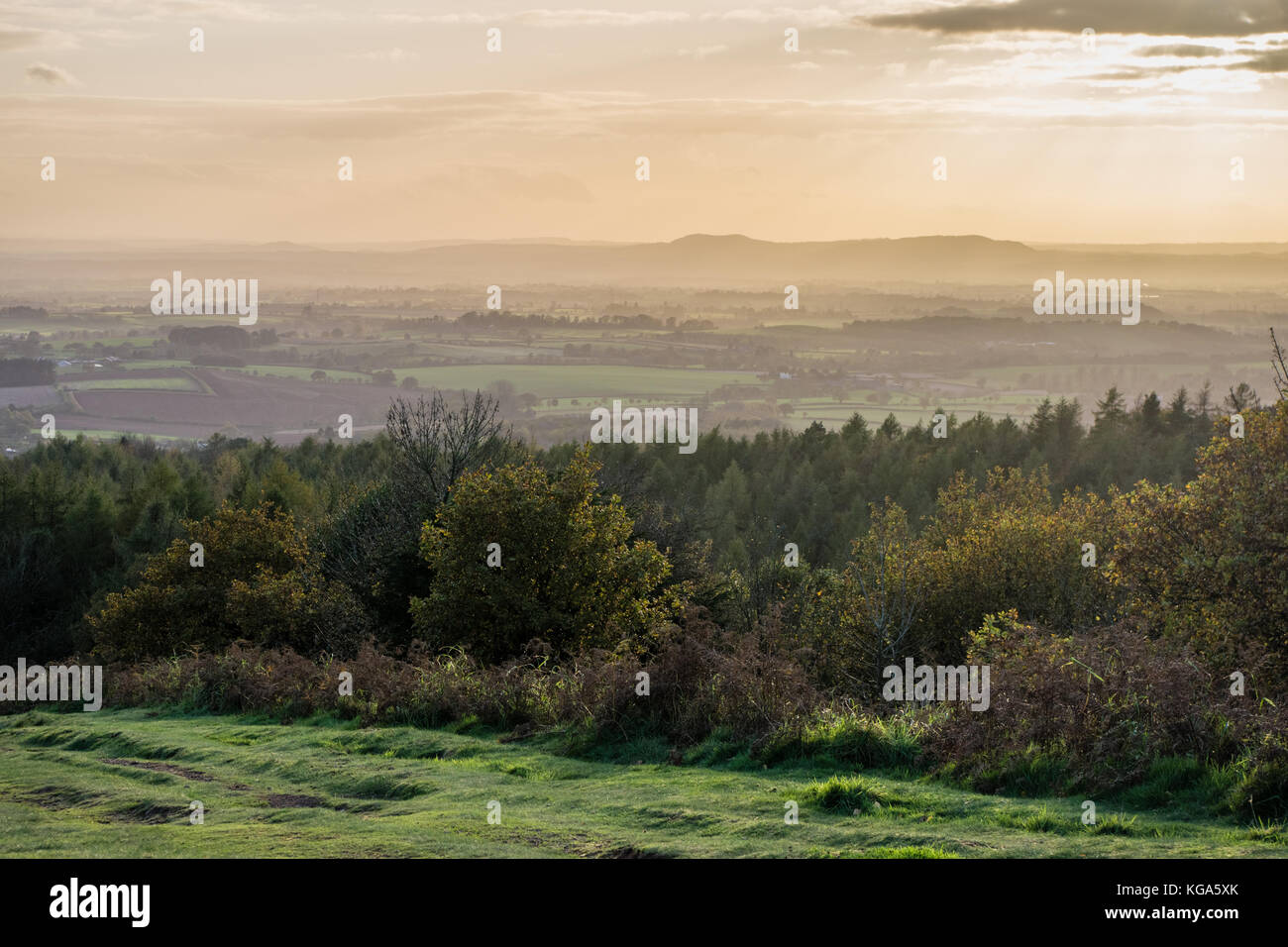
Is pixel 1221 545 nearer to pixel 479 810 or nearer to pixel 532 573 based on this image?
pixel 479 810

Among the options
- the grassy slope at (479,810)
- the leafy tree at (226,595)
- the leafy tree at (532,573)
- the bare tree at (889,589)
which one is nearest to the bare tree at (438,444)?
the leafy tree at (226,595)

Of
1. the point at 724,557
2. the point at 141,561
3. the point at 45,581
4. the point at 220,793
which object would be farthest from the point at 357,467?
the point at 220,793

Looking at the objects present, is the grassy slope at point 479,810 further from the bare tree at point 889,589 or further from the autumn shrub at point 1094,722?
the bare tree at point 889,589

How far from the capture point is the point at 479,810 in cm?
1129

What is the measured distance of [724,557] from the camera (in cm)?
7994

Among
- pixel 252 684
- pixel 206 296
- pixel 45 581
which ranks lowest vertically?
pixel 45 581

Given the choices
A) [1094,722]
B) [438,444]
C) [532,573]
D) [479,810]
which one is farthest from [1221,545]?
[438,444]

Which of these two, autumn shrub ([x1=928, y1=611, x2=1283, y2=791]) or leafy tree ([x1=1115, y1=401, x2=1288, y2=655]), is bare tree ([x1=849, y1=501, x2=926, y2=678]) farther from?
autumn shrub ([x1=928, y1=611, x2=1283, y2=791])

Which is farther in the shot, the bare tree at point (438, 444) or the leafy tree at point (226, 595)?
the bare tree at point (438, 444)

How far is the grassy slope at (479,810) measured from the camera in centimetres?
934
